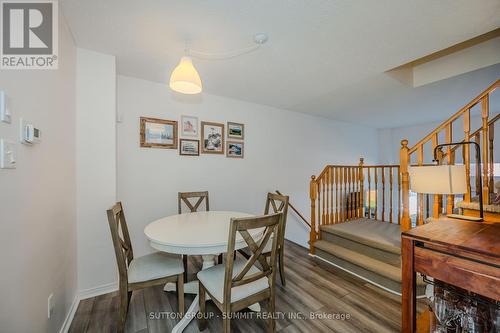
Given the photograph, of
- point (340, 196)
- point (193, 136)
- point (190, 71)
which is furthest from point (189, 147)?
point (340, 196)

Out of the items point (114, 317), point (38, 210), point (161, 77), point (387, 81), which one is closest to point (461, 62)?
point (387, 81)

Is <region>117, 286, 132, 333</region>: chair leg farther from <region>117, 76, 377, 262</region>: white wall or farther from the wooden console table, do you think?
the wooden console table

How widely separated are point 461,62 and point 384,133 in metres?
3.88

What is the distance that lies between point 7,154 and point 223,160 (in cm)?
248

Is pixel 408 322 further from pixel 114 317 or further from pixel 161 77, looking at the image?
pixel 161 77

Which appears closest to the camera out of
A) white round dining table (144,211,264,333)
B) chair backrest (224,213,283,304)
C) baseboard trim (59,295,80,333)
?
chair backrest (224,213,283,304)

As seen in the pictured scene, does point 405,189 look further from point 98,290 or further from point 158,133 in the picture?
point 98,290

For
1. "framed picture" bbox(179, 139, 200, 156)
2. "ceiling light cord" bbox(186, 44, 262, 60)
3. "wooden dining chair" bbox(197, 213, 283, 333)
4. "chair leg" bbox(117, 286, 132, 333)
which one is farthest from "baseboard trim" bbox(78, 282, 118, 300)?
"ceiling light cord" bbox(186, 44, 262, 60)

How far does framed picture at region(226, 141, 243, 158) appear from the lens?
337cm

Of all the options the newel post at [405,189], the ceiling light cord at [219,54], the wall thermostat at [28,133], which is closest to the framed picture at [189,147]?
the ceiling light cord at [219,54]

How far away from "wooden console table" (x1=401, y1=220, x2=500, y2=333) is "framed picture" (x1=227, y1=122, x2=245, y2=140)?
269 cm

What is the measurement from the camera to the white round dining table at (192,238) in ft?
4.81

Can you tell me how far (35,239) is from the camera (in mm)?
1208

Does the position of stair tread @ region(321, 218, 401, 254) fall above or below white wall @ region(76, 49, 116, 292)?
below
